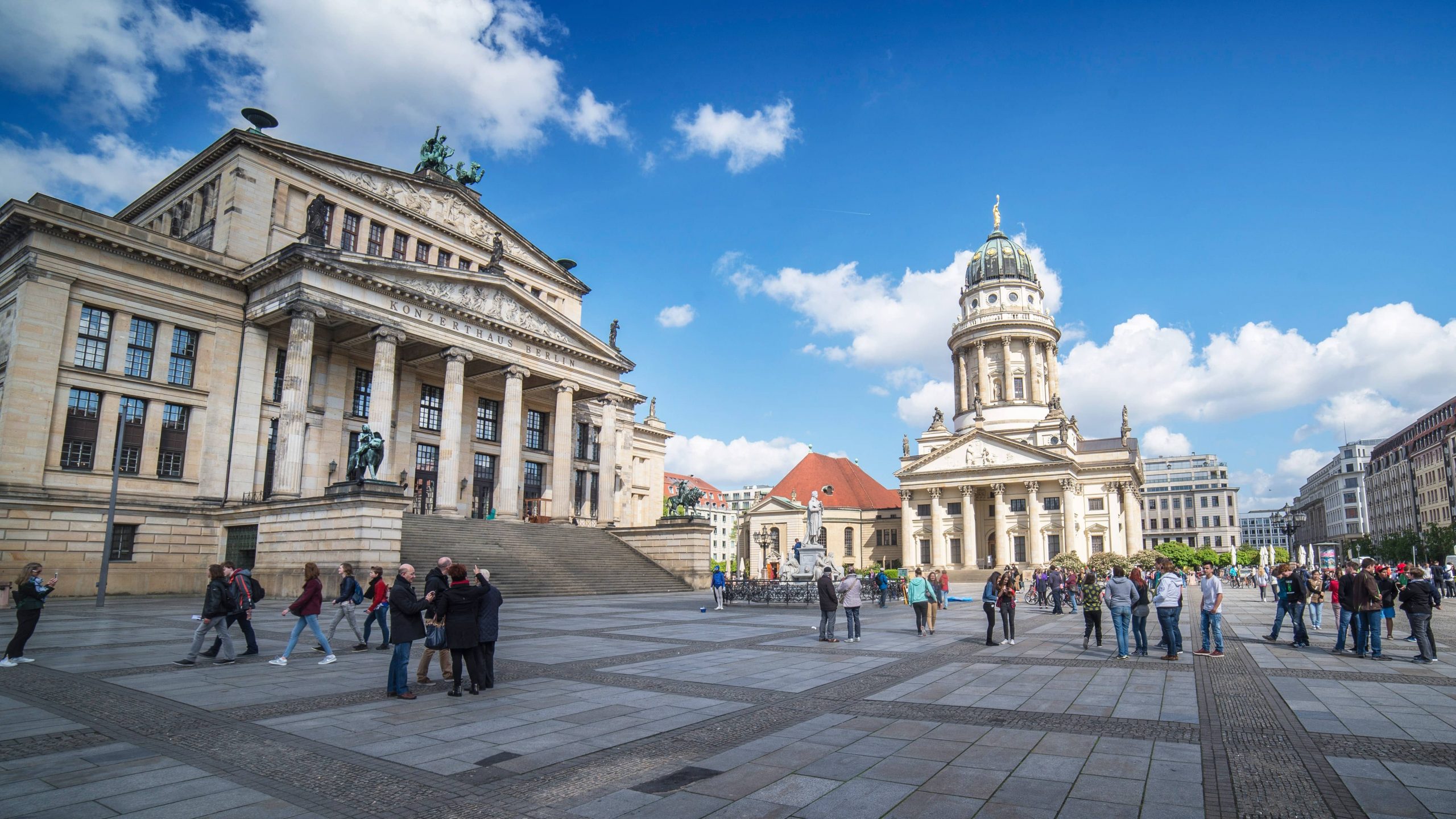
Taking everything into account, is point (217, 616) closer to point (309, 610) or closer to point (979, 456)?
point (309, 610)

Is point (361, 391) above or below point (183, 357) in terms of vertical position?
below

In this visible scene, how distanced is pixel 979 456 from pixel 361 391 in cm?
5864

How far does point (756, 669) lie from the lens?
42.5ft

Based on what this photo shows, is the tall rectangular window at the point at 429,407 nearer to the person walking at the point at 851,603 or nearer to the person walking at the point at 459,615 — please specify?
the person walking at the point at 851,603

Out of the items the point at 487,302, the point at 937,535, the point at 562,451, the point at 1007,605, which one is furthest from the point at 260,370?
the point at 937,535

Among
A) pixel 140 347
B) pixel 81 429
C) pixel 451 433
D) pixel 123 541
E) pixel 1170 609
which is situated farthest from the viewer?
pixel 451 433

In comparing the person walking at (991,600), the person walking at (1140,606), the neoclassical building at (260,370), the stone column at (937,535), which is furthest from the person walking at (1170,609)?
→ the stone column at (937,535)

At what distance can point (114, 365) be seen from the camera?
31922mm

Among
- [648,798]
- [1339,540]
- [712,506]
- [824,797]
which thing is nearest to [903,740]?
[824,797]

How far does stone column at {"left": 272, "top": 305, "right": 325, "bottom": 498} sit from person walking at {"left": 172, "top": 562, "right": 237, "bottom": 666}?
826 inches

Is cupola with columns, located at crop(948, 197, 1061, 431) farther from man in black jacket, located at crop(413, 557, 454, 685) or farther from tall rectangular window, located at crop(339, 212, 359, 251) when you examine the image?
man in black jacket, located at crop(413, 557, 454, 685)

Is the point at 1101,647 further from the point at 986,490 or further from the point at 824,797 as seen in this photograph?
the point at 986,490

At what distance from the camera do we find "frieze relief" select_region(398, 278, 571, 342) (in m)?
38.2

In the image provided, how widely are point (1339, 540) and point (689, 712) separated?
166523 mm
